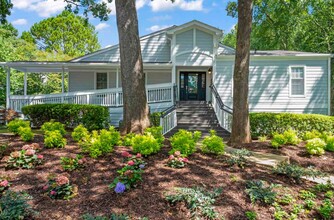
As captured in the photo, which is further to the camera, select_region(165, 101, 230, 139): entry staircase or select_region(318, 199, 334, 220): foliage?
select_region(165, 101, 230, 139): entry staircase

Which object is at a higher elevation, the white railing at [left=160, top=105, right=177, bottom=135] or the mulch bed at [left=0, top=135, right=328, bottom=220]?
the white railing at [left=160, top=105, right=177, bottom=135]

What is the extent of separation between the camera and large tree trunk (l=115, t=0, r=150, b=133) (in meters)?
6.09

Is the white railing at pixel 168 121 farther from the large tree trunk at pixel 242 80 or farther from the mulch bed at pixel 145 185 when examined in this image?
the mulch bed at pixel 145 185

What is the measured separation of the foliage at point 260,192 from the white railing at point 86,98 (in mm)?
9301

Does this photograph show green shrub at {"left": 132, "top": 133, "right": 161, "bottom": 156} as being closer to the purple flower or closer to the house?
the purple flower

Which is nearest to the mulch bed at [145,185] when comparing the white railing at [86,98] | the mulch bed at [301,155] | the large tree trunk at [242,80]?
the mulch bed at [301,155]

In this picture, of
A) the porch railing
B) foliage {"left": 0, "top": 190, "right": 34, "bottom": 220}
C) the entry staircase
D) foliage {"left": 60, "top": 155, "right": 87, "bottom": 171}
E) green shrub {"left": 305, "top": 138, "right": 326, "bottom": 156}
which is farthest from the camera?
the entry staircase

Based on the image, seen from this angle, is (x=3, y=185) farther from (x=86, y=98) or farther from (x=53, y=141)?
(x=86, y=98)

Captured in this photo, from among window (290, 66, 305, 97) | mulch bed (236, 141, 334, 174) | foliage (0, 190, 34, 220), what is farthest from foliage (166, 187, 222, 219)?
window (290, 66, 305, 97)

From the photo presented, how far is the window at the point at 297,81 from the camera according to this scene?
13250mm

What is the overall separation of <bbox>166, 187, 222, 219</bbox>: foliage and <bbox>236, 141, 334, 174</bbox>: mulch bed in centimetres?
360

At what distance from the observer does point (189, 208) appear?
9.95 ft

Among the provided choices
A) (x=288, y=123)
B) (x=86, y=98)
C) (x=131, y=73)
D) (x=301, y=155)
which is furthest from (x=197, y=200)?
(x=86, y=98)

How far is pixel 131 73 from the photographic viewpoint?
6242 millimetres
